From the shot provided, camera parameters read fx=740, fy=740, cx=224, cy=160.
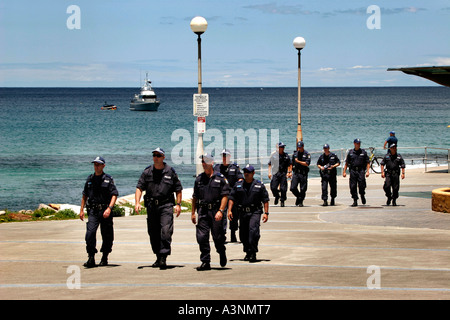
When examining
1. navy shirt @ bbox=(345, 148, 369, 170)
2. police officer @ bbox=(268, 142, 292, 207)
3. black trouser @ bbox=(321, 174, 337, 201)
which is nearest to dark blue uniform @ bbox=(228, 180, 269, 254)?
police officer @ bbox=(268, 142, 292, 207)

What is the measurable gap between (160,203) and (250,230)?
5.21ft

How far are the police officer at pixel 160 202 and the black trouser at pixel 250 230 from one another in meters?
1.29

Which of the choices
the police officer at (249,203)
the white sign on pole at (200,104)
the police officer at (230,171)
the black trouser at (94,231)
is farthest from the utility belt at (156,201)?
the white sign on pole at (200,104)

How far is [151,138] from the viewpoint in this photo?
8831cm

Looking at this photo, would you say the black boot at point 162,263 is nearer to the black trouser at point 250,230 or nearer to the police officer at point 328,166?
the black trouser at point 250,230

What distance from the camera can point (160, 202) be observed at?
437 inches

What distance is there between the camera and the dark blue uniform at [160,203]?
436 inches

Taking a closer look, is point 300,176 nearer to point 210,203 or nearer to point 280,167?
point 280,167

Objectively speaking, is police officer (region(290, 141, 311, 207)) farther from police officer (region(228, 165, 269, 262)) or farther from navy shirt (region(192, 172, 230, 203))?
navy shirt (region(192, 172, 230, 203))

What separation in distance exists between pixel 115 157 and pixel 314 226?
50.6m

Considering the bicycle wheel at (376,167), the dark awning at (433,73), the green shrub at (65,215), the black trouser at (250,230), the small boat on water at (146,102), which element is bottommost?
the green shrub at (65,215)

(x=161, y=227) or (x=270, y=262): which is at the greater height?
(x=161, y=227)

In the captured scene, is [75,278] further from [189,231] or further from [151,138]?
[151,138]

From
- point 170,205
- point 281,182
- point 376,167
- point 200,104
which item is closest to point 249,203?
point 170,205
